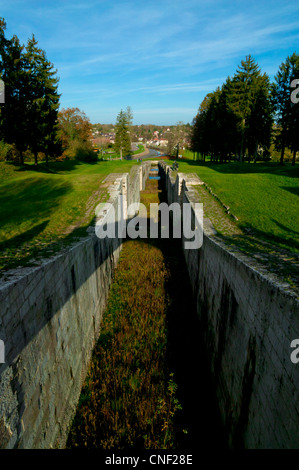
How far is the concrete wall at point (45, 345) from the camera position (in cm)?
315

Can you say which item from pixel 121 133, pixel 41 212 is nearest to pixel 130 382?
pixel 41 212

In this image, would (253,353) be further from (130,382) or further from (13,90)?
(13,90)

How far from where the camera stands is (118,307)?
30.8ft

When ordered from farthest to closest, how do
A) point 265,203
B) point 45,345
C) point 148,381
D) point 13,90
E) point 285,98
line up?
point 285,98, point 13,90, point 265,203, point 148,381, point 45,345

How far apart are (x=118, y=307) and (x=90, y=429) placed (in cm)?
436

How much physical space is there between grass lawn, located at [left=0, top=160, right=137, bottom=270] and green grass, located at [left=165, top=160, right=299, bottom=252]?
576 cm

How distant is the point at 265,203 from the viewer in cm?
1081

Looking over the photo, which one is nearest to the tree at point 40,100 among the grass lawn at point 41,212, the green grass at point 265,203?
the grass lawn at point 41,212

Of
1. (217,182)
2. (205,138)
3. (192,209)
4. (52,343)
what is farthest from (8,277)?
(205,138)

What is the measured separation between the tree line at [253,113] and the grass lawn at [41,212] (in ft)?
70.9

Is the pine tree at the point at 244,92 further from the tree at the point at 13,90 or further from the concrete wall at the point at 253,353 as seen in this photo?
the concrete wall at the point at 253,353

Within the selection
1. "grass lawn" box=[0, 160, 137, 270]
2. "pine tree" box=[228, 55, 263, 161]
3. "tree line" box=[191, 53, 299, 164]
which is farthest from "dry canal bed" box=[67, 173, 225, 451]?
"pine tree" box=[228, 55, 263, 161]

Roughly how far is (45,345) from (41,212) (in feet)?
23.9

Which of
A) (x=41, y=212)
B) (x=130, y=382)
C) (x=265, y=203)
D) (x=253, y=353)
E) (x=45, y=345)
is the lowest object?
(x=130, y=382)
